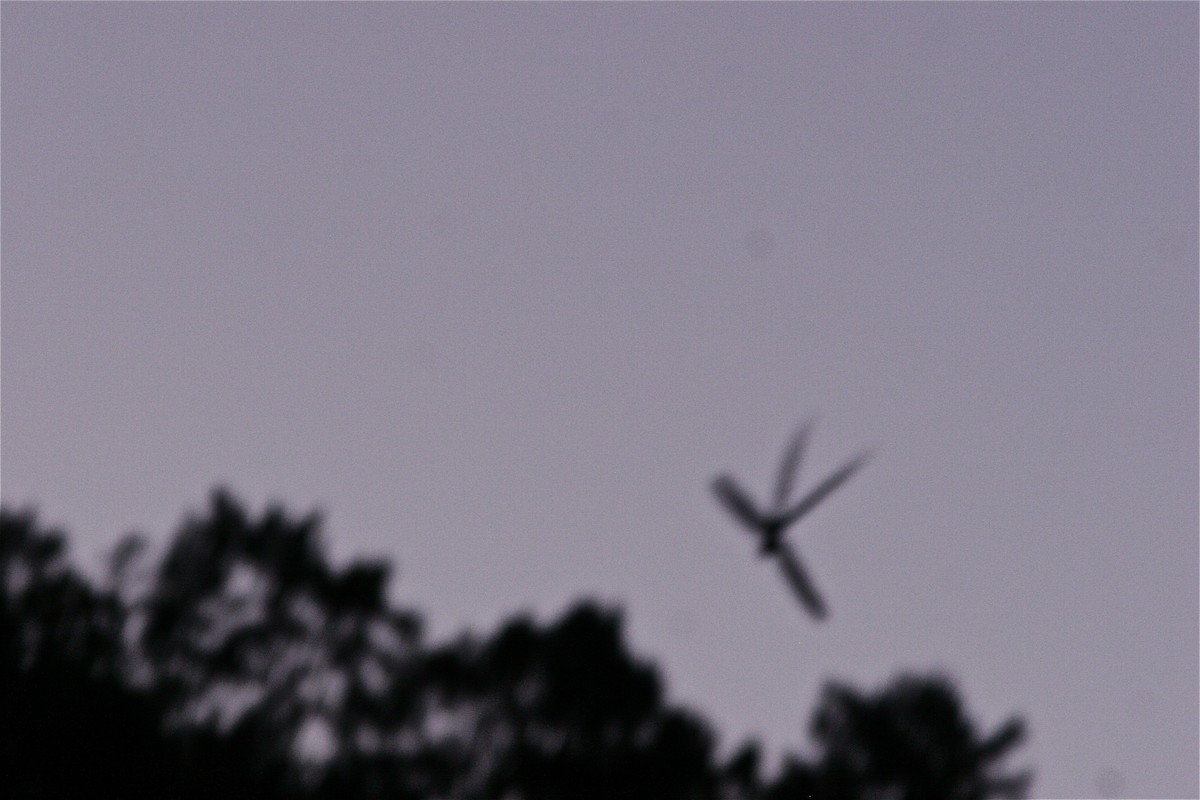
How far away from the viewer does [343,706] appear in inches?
1268

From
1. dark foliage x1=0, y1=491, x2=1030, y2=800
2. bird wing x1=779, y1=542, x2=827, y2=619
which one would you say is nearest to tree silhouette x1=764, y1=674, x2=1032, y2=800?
dark foliage x1=0, y1=491, x2=1030, y2=800

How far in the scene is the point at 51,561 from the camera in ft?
109

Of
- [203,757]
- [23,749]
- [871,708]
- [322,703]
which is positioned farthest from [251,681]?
[871,708]

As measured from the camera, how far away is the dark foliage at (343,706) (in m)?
25.3

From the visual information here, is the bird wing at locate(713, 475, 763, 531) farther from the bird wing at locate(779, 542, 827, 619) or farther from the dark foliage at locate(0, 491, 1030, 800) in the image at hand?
the dark foliage at locate(0, 491, 1030, 800)

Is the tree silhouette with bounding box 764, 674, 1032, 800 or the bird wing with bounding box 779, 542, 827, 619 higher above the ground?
Result: the tree silhouette with bounding box 764, 674, 1032, 800

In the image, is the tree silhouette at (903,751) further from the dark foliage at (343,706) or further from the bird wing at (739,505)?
the bird wing at (739,505)

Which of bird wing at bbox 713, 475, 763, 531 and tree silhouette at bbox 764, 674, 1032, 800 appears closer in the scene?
bird wing at bbox 713, 475, 763, 531

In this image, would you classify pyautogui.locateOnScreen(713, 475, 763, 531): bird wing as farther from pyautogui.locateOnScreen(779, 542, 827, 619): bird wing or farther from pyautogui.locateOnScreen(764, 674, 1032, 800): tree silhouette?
pyautogui.locateOnScreen(764, 674, 1032, 800): tree silhouette

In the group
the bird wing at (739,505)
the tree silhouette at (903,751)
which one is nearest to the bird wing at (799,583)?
the bird wing at (739,505)

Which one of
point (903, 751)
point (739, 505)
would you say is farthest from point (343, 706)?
point (739, 505)

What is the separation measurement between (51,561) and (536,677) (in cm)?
1643

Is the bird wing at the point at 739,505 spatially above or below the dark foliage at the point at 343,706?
below

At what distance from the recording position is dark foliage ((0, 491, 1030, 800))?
25.3m
